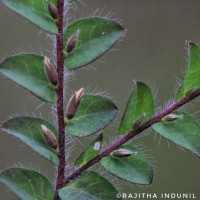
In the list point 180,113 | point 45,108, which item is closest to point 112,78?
point 45,108

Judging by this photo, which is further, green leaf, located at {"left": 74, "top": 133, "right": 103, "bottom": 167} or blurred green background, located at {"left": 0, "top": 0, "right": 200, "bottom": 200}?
blurred green background, located at {"left": 0, "top": 0, "right": 200, "bottom": 200}

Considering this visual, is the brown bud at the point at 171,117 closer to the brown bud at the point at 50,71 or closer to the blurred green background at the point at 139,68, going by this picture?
the brown bud at the point at 50,71

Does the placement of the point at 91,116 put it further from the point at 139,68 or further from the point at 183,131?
the point at 139,68

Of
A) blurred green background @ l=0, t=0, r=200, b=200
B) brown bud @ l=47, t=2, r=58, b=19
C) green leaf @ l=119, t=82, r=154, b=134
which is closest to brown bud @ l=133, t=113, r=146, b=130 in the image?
green leaf @ l=119, t=82, r=154, b=134

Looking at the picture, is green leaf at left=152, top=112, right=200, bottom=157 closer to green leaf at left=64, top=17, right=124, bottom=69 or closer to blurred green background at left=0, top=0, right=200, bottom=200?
green leaf at left=64, top=17, right=124, bottom=69

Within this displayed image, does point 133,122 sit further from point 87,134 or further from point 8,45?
point 8,45

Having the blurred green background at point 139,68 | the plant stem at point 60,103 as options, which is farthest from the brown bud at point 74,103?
the blurred green background at point 139,68
